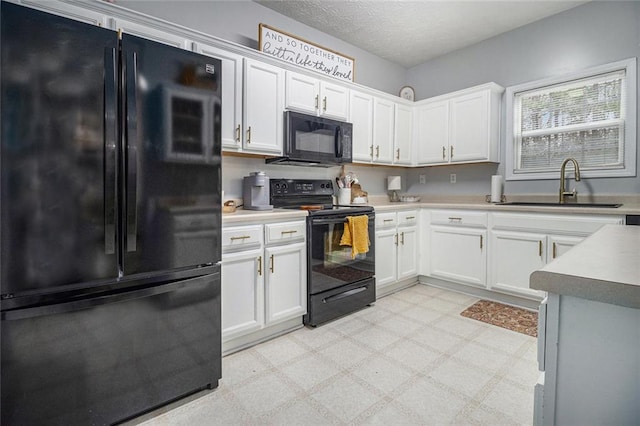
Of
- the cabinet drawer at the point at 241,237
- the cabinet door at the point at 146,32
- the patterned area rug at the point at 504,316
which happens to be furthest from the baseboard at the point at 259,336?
the cabinet door at the point at 146,32

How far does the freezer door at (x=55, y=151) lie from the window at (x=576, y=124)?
3.62 m

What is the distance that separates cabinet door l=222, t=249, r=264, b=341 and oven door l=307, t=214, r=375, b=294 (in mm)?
445

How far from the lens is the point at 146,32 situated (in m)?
1.96

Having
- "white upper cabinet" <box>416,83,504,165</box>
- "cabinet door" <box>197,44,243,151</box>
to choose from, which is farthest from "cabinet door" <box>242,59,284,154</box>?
"white upper cabinet" <box>416,83,504,165</box>

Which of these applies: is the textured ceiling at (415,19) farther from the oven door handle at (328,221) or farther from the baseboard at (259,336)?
the baseboard at (259,336)

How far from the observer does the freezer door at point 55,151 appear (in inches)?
47.1

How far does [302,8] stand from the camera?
116 inches

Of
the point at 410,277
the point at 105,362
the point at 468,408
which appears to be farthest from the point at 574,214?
the point at 105,362

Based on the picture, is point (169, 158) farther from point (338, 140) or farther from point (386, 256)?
point (386, 256)

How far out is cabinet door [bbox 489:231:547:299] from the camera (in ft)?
9.04

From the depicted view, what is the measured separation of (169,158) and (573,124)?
3564 mm

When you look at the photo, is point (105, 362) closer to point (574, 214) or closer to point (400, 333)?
point (400, 333)

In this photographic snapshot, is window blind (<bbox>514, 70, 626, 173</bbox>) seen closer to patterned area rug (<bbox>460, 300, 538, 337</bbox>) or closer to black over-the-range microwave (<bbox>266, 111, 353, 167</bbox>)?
patterned area rug (<bbox>460, 300, 538, 337</bbox>)

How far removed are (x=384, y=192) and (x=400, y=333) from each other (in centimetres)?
206
